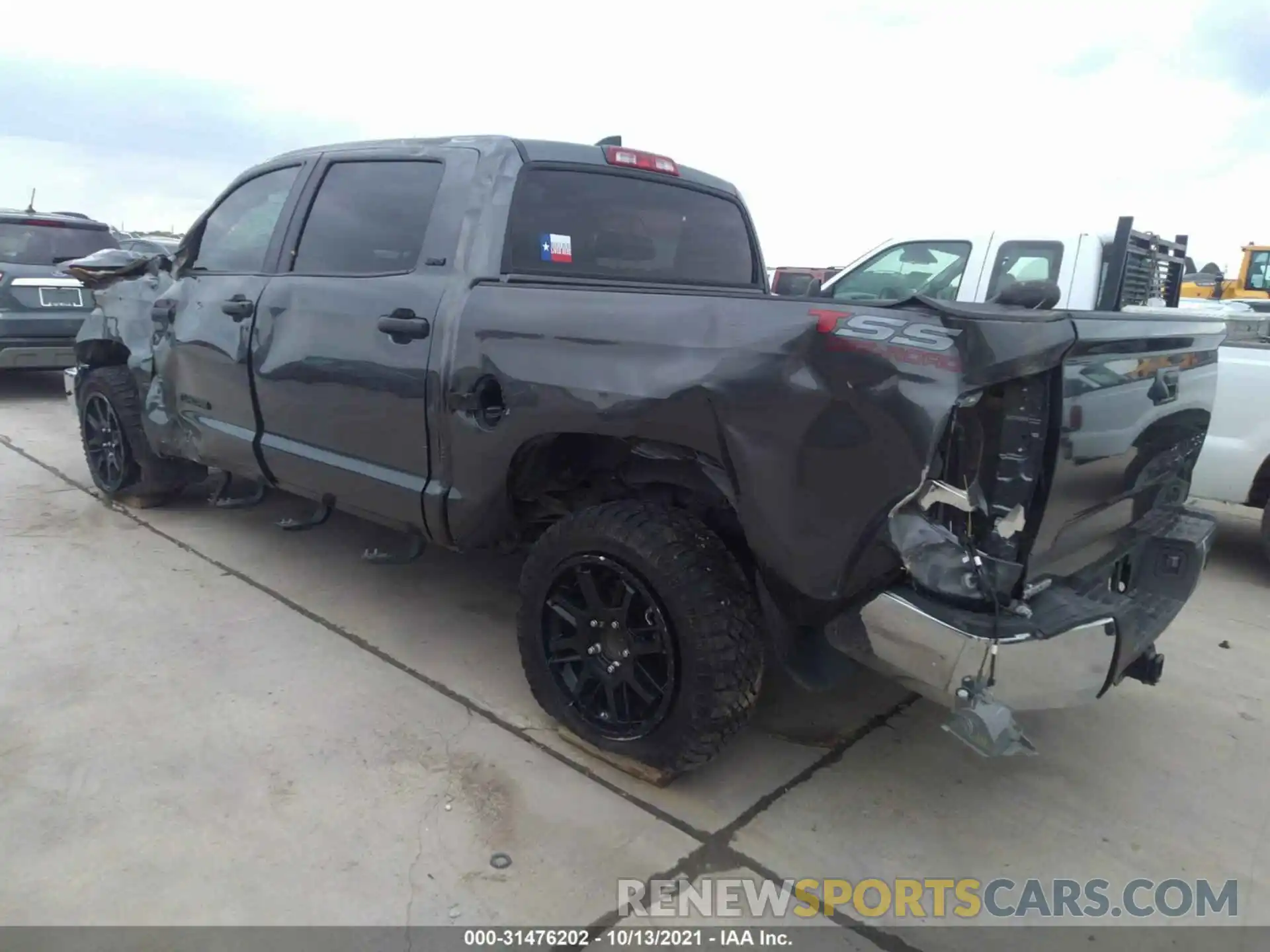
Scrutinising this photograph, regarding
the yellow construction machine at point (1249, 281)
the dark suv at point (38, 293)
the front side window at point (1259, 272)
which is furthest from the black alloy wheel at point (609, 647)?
the front side window at point (1259, 272)

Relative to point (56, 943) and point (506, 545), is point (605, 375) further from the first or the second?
point (56, 943)

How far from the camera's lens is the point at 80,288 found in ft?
27.6

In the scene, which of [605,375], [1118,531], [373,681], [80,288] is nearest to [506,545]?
[373,681]

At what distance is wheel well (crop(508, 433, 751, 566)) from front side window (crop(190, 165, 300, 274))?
1.87 meters

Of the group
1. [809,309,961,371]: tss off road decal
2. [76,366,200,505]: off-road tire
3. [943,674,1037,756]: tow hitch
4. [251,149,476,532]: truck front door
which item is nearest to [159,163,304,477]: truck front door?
[251,149,476,532]: truck front door

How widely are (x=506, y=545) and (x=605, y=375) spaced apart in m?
1.04

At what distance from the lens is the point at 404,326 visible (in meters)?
3.18

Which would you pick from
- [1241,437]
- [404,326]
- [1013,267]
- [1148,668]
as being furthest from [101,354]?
[1241,437]

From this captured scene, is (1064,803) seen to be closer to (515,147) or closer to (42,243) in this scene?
(515,147)

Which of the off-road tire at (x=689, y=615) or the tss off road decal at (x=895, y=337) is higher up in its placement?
the tss off road decal at (x=895, y=337)

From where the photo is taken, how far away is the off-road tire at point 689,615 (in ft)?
8.35

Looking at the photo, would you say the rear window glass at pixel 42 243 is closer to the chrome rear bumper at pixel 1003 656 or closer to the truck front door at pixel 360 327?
the truck front door at pixel 360 327

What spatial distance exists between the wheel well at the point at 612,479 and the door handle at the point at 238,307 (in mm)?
1678

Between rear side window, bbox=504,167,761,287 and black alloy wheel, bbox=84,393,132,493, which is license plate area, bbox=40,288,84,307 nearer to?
black alloy wheel, bbox=84,393,132,493
